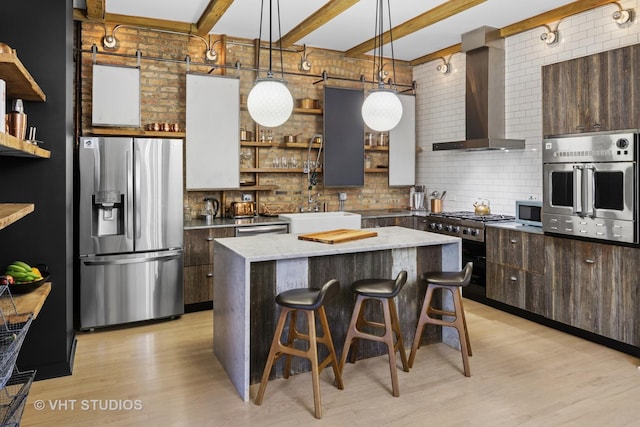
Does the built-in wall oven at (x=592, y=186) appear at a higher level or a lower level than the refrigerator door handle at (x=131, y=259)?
higher

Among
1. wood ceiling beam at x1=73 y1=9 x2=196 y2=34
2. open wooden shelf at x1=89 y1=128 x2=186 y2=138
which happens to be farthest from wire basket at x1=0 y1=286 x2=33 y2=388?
wood ceiling beam at x1=73 y1=9 x2=196 y2=34

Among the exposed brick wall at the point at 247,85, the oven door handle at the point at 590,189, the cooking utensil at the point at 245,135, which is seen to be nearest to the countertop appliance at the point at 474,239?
the oven door handle at the point at 590,189

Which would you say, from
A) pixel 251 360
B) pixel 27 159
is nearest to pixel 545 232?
pixel 251 360

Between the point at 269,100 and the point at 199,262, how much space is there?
2.45 m

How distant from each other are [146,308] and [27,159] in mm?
1908

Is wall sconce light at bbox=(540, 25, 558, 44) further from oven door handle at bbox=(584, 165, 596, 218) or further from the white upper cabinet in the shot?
the white upper cabinet

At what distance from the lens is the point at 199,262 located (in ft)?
16.7

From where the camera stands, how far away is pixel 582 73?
4188 millimetres

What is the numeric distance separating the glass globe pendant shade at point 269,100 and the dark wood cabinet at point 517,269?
2.85 metres

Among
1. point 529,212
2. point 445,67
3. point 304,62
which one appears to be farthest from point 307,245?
point 445,67

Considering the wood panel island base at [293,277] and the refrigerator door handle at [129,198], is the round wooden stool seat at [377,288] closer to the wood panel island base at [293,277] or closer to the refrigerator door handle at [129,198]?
the wood panel island base at [293,277]

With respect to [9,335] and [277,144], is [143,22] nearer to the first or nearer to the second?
[277,144]

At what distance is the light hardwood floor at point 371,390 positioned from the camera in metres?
2.88

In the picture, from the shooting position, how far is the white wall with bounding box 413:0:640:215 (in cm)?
473
